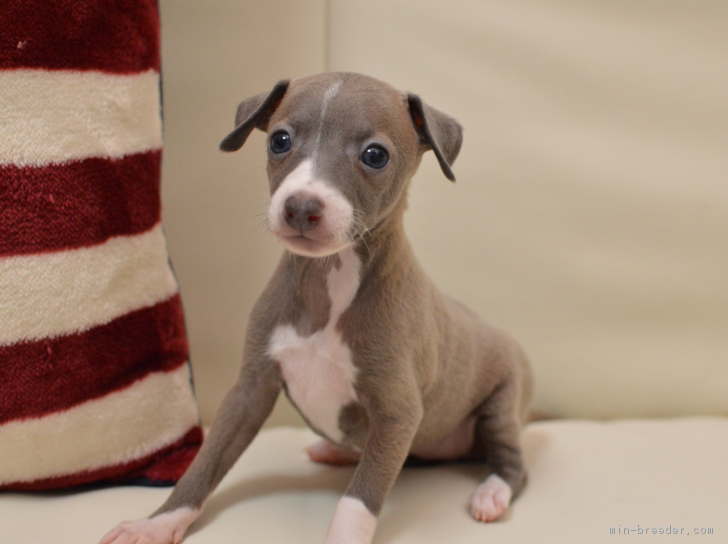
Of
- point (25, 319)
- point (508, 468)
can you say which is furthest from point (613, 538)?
point (25, 319)

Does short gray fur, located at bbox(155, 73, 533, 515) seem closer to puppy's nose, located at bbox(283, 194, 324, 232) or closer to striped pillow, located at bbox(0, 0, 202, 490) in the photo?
puppy's nose, located at bbox(283, 194, 324, 232)

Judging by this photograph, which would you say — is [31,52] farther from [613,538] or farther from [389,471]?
[613,538]

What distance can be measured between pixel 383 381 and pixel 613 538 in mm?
721

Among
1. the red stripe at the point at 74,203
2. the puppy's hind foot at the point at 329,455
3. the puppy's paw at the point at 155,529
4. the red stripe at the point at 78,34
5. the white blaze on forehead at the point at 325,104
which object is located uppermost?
the red stripe at the point at 78,34

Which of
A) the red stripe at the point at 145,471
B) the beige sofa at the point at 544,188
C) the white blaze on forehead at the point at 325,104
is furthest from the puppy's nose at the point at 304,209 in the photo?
the beige sofa at the point at 544,188

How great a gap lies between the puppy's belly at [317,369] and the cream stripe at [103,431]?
1.45 ft

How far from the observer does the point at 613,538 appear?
1673mm

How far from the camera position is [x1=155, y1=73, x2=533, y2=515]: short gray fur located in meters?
1.47

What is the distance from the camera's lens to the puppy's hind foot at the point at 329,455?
6.86ft

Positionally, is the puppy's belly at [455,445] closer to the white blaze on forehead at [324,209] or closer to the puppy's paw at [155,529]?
the puppy's paw at [155,529]

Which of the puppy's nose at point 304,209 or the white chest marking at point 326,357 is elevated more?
the puppy's nose at point 304,209

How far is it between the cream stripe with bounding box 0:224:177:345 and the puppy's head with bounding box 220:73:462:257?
1.49 feet

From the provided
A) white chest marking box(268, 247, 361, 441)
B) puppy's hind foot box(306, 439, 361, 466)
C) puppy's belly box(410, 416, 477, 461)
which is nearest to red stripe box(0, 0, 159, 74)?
white chest marking box(268, 247, 361, 441)

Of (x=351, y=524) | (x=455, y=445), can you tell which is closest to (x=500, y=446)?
(x=455, y=445)
